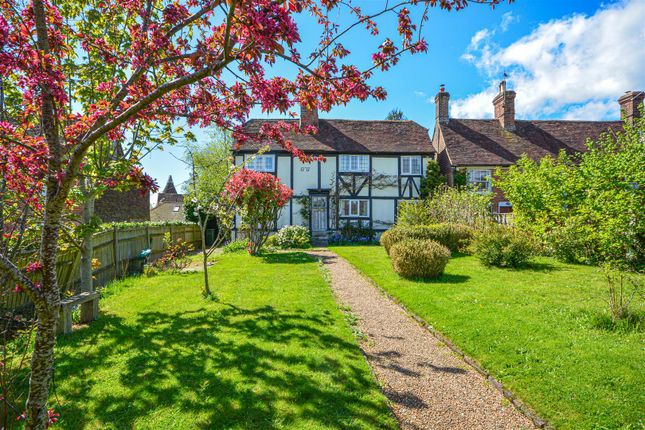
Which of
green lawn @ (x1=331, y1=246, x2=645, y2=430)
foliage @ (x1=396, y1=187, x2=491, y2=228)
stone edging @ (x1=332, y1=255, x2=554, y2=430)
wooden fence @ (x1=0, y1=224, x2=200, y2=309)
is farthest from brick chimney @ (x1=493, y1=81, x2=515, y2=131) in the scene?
wooden fence @ (x1=0, y1=224, x2=200, y2=309)

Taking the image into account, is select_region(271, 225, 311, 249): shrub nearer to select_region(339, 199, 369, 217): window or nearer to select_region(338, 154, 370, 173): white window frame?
select_region(339, 199, 369, 217): window

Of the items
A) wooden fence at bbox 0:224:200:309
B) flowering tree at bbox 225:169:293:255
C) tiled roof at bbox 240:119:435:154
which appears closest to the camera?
wooden fence at bbox 0:224:200:309

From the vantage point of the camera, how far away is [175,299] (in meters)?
7.60

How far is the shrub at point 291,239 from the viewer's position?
57.0ft

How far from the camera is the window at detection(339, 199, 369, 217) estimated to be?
2195cm

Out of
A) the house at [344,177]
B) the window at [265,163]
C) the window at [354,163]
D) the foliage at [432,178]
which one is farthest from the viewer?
the window at [354,163]

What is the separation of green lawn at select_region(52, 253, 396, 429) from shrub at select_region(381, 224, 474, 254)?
6.17 m

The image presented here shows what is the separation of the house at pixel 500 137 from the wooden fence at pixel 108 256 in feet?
58.4

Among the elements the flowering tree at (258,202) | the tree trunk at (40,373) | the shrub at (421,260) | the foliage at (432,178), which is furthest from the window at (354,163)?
the tree trunk at (40,373)

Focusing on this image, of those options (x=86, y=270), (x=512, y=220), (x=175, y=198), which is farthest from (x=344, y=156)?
(x=175, y=198)

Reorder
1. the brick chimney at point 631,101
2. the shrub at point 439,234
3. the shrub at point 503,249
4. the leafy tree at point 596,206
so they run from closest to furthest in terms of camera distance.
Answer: the leafy tree at point 596,206
the shrub at point 503,249
the shrub at point 439,234
the brick chimney at point 631,101

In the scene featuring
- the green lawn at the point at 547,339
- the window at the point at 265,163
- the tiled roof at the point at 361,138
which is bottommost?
the green lawn at the point at 547,339

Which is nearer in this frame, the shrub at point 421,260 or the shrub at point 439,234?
the shrub at point 421,260

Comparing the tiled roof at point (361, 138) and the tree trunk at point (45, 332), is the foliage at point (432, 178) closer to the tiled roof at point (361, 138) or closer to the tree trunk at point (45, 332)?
the tiled roof at point (361, 138)
